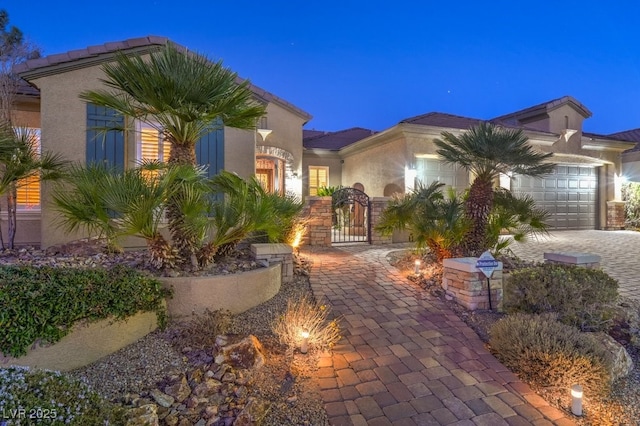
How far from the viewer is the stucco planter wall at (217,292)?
4594mm

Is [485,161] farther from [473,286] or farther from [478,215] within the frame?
[473,286]

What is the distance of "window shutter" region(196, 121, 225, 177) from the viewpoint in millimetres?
7755

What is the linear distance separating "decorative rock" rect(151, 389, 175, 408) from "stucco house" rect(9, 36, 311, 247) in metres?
4.91

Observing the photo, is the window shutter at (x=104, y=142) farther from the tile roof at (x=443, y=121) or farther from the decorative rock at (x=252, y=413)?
the tile roof at (x=443, y=121)

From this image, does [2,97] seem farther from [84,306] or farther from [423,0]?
[423,0]

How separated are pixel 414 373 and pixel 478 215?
167 inches

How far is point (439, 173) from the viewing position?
13289mm

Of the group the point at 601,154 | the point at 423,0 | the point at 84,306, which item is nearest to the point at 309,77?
the point at 423,0

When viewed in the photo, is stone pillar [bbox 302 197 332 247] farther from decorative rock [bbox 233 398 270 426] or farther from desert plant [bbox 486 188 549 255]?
decorative rock [bbox 233 398 270 426]

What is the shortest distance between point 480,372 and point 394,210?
4187mm

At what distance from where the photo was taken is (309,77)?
7500 centimetres

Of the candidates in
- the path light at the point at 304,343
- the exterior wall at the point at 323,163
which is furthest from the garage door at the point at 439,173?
the path light at the point at 304,343

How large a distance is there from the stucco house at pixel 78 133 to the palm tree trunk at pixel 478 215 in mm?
5241

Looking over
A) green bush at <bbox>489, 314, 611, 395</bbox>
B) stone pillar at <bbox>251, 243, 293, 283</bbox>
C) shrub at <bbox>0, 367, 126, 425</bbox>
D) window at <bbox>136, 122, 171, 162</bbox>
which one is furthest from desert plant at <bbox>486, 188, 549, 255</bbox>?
window at <bbox>136, 122, 171, 162</bbox>
